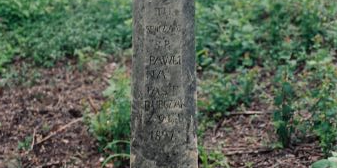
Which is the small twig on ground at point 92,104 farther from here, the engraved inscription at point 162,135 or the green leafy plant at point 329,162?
the green leafy plant at point 329,162

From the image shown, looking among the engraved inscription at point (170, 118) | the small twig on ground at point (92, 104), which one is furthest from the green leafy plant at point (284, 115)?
the small twig on ground at point (92, 104)

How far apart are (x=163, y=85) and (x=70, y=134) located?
7.74 feet

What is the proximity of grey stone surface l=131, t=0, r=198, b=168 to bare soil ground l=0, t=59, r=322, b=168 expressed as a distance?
1.27m

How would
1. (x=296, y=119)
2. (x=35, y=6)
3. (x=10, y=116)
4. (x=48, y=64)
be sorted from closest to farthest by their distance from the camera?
(x=296, y=119) < (x=10, y=116) < (x=48, y=64) < (x=35, y=6)

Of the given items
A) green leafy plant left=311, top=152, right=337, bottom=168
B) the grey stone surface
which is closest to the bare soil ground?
the grey stone surface

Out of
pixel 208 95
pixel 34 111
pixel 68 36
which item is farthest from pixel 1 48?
pixel 208 95

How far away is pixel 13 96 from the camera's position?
698cm

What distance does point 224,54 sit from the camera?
756cm

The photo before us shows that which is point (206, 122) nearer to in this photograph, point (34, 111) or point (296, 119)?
point (296, 119)

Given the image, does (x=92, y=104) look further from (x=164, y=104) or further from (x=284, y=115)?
(x=164, y=104)

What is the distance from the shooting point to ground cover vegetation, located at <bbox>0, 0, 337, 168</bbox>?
17.2ft

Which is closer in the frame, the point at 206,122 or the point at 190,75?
the point at 190,75

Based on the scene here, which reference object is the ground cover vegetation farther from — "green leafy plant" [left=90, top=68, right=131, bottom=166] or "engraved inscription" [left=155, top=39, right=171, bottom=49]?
"engraved inscription" [left=155, top=39, right=171, bottom=49]

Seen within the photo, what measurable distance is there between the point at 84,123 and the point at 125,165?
1076 millimetres
